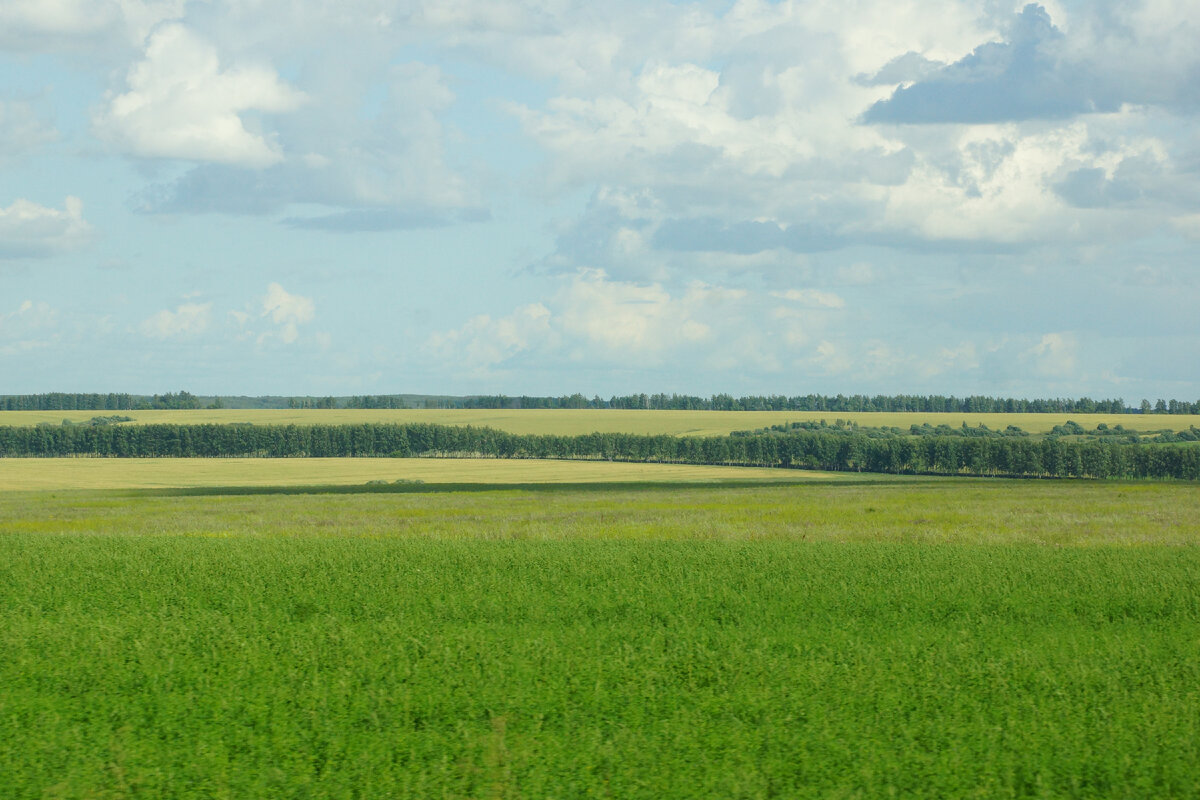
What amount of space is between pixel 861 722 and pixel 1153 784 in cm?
338

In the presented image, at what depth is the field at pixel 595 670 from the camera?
458 inches

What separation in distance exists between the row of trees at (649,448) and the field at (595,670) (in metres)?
107

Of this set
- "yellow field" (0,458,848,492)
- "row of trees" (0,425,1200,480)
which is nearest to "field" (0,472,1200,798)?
"yellow field" (0,458,848,492)

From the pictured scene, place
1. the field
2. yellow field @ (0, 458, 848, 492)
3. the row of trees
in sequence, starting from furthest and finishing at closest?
1. the row of trees
2. yellow field @ (0, 458, 848, 492)
3. the field

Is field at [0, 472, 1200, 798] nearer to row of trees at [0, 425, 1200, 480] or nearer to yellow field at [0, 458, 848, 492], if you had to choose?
yellow field at [0, 458, 848, 492]

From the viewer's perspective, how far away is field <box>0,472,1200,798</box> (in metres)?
11.6

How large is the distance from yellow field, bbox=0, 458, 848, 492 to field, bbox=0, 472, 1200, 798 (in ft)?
228

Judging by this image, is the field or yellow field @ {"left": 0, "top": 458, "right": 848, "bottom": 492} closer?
the field

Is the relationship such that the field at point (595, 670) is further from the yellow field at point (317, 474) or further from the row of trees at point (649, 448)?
the row of trees at point (649, 448)

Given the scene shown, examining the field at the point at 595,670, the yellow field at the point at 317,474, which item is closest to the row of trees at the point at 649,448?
the yellow field at the point at 317,474

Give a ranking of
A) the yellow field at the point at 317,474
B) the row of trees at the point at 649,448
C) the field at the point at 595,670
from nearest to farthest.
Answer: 1. the field at the point at 595,670
2. the yellow field at the point at 317,474
3. the row of trees at the point at 649,448

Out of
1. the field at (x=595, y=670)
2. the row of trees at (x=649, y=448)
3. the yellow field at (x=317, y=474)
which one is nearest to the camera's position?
the field at (x=595, y=670)

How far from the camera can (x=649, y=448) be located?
161875mm

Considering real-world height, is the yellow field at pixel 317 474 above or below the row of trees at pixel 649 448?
below
